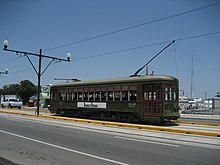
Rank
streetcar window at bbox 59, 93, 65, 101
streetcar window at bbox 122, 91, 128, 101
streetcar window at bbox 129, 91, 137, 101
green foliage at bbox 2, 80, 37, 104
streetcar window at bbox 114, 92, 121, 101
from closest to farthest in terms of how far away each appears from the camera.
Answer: streetcar window at bbox 129, 91, 137, 101 → streetcar window at bbox 122, 91, 128, 101 → streetcar window at bbox 114, 92, 121, 101 → streetcar window at bbox 59, 93, 65, 101 → green foliage at bbox 2, 80, 37, 104

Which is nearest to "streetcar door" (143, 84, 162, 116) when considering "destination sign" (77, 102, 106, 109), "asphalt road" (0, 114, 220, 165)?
"destination sign" (77, 102, 106, 109)

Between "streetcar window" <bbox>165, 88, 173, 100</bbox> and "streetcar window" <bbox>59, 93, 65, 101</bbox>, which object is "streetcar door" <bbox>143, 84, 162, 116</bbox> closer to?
"streetcar window" <bbox>165, 88, 173, 100</bbox>

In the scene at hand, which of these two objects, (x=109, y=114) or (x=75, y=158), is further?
(x=109, y=114)

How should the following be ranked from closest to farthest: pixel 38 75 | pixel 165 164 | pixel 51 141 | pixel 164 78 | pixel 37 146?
pixel 165 164
pixel 37 146
pixel 51 141
pixel 164 78
pixel 38 75

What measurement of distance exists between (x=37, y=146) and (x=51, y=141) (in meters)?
1.22

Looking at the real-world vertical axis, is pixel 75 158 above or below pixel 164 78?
below

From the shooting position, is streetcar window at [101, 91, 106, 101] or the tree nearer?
streetcar window at [101, 91, 106, 101]

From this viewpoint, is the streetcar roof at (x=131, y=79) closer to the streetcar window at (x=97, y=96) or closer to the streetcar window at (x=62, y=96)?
the streetcar window at (x=97, y=96)

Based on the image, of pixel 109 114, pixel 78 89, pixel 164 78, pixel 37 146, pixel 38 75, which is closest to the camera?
pixel 37 146

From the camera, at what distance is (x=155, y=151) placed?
955 centimetres

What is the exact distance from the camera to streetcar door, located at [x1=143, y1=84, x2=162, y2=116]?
18109mm

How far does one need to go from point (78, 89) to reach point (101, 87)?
3283 mm

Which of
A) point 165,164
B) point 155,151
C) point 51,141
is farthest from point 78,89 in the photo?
point 165,164

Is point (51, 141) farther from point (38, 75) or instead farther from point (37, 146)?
point (38, 75)
